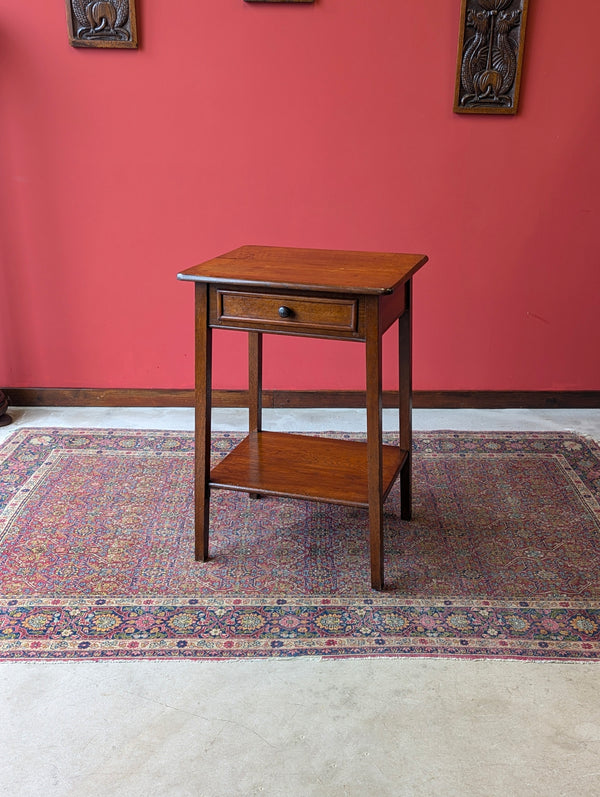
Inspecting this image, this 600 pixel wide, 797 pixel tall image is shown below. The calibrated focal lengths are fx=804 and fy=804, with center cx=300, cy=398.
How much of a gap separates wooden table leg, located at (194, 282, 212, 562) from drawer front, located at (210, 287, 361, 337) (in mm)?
36

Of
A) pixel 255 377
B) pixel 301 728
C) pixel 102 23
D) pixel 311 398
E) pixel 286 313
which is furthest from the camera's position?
pixel 311 398

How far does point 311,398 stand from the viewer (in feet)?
13.1

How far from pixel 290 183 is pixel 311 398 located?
103cm

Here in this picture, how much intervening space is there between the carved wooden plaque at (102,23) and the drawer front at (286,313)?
1806 millimetres

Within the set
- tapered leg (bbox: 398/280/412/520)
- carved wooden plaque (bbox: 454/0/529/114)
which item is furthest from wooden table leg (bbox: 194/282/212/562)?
carved wooden plaque (bbox: 454/0/529/114)

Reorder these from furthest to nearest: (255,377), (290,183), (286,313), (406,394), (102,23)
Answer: (290,183), (102,23), (255,377), (406,394), (286,313)

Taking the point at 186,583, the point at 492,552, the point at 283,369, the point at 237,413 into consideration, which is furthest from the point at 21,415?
the point at 492,552

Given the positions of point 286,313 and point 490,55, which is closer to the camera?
point 286,313

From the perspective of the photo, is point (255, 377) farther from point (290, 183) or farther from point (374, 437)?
point (290, 183)

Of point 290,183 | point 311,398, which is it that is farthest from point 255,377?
point 290,183

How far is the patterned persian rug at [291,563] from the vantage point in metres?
2.22

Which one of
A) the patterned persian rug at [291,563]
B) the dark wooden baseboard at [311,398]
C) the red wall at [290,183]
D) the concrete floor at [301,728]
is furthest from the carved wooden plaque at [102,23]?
the concrete floor at [301,728]

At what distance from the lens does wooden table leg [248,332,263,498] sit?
284 centimetres

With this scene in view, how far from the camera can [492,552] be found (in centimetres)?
265
